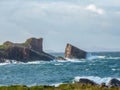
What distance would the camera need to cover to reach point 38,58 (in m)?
193

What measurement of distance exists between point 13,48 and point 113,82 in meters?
130

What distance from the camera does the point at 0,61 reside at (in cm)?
19062

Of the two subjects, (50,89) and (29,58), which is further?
(29,58)

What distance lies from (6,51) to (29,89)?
15545cm

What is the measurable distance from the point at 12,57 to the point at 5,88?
153m

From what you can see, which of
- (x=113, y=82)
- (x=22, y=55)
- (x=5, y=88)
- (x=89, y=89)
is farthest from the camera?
(x=22, y=55)

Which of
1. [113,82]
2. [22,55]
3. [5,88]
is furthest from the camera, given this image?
[22,55]

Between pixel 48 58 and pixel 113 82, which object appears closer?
pixel 113 82

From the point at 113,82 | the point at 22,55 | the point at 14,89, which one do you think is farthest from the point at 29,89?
the point at 22,55

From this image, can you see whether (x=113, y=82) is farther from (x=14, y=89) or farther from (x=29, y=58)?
(x=29, y=58)

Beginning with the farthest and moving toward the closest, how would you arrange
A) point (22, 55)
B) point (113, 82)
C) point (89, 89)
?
point (22, 55) → point (113, 82) → point (89, 89)

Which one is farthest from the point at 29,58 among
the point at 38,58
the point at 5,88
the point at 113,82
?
the point at 5,88

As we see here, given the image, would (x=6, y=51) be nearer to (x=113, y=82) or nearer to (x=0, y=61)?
(x=0, y=61)

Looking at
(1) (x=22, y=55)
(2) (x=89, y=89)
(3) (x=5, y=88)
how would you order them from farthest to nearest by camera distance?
1. (1) (x=22, y=55)
2. (3) (x=5, y=88)
3. (2) (x=89, y=89)
